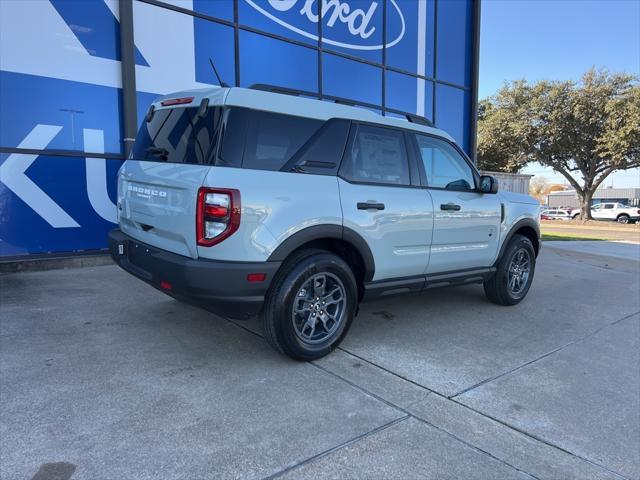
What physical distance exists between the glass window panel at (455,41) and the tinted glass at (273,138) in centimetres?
963

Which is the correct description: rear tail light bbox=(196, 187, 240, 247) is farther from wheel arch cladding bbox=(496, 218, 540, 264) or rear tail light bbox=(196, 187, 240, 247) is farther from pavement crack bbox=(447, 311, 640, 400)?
wheel arch cladding bbox=(496, 218, 540, 264)

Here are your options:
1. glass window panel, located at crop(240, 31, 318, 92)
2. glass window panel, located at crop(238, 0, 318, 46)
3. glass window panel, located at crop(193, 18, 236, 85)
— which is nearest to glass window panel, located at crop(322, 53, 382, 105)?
glass window panel, located at crop(240, 31, 318, 92)

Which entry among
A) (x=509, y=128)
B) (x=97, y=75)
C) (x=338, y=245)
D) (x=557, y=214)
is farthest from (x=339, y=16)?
(x=557, y=214)

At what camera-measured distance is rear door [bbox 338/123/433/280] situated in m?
3.71

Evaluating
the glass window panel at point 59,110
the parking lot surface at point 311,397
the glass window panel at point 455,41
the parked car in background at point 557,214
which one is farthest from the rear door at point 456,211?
the parked car in background at point 557,214

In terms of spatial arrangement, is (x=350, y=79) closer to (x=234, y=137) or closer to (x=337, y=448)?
(x=234, y=137)

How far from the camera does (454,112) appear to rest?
41.0ft

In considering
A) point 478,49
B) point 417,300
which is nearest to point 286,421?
point 417,300

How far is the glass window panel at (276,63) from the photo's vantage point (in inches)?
328

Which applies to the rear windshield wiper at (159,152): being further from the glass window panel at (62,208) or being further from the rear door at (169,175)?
the glass window panel at (62,208)

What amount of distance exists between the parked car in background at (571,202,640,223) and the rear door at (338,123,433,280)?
1517 inches

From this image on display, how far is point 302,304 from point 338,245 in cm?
59

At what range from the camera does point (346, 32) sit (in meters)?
9.92

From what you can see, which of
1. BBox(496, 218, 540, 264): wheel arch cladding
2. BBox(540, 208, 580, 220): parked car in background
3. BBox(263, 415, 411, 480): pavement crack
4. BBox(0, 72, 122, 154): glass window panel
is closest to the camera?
BBox(263, 415, 411, 480): pavement crack
